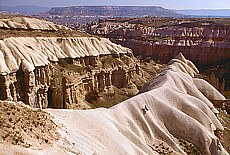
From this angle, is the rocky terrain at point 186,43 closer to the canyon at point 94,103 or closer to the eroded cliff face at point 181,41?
the eroded cliff face at point 181,41

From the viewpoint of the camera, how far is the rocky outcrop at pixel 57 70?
38.7m

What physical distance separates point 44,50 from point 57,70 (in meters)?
5.28

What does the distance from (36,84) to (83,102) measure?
10.1 m

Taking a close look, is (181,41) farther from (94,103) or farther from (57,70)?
(57,70)

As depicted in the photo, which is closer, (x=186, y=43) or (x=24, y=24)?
(x=24, y=24)

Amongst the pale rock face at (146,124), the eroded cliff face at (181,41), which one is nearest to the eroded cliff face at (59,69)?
the pale rock face at (146,124)

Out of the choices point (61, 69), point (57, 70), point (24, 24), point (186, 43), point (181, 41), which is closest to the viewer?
point (57, 70)

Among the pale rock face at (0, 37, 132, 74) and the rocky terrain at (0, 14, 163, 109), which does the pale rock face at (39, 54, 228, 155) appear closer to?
the rocky terrain at (0, 14, 163, 109)

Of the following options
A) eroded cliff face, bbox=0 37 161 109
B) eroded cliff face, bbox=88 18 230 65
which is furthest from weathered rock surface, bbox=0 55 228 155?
eroded cliff face, bbox=88 18 230 65

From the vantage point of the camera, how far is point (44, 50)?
168 feet

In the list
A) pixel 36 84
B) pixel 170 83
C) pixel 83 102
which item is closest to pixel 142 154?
pixel 170 83

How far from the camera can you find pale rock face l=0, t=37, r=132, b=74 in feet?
129

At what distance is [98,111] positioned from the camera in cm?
2586

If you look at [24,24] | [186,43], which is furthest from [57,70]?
[186,43]
